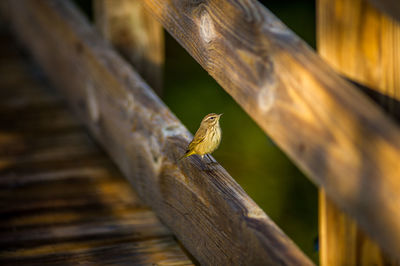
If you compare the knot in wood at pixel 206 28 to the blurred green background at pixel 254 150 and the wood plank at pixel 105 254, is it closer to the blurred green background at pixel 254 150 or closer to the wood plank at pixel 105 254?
the wood plank at pixel 105 254

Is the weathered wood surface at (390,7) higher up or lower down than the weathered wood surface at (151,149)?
higher up

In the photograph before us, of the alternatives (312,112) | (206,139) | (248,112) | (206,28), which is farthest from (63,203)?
(312,112)

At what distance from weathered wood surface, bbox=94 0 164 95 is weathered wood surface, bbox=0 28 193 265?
0.59m

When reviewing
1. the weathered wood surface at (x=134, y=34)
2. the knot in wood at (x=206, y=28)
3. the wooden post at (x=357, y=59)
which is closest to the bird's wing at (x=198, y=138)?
the knot in wood at (x=206, y=28)

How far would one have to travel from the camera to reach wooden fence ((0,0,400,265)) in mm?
1245

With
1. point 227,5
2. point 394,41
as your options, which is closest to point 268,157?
point 227,5

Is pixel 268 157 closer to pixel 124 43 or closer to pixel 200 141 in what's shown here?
pixel 124 43

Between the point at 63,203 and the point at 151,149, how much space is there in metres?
0.61

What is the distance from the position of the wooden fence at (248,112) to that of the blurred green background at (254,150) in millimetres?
1185

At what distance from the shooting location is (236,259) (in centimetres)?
197

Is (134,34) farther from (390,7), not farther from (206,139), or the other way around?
(390,7)

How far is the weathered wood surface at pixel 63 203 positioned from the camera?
102 inches

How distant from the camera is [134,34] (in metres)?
3.66

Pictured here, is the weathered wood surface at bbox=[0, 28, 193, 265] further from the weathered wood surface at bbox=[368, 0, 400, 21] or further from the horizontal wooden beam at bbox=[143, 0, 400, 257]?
the weathered wood surface at bbox=[368, 0, 400, 21]
